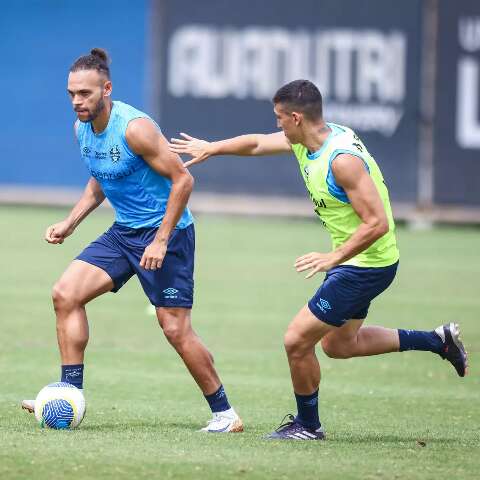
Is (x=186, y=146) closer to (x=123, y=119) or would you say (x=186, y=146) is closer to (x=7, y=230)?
(x=123, y=119)

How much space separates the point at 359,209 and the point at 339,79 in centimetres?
1887

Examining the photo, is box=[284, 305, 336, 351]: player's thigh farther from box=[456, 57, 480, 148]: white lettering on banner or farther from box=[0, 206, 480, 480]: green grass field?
box=[456, 57, 480, 148]: white lettering on banner

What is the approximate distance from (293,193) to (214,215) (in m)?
1.94

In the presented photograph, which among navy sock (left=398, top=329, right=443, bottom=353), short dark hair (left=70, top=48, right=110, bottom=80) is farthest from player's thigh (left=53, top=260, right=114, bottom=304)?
navy sock (left=398, top=329, right=443, bottom=353)

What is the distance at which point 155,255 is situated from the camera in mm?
8789

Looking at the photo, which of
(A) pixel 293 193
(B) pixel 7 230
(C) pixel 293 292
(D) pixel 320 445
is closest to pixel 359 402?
(D) pixel 320 445

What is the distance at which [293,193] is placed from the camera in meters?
27.4

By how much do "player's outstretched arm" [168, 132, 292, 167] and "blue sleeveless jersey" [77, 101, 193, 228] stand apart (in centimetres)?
30

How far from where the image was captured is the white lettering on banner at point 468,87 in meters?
26.4

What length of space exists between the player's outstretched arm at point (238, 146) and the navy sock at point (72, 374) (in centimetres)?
158

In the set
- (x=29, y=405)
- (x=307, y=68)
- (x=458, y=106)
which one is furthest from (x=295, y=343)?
(x=307, y=68)

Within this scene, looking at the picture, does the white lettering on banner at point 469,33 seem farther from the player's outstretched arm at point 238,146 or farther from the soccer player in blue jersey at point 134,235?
the soccer player in blue jersey at point 134,235

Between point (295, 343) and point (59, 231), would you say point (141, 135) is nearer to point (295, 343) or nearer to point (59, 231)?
point (59, 231)

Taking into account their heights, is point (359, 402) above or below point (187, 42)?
below
